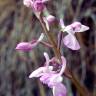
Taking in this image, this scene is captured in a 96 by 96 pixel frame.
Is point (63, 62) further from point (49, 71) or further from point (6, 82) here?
point (6, 82)

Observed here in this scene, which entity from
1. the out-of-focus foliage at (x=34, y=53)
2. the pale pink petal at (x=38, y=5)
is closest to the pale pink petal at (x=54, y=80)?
the pale pink petal at (x=38, y=5)

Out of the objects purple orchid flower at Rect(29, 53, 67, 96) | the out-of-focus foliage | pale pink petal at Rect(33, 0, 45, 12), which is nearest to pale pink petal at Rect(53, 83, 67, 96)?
purple orchid flower at Rect(29, 53, 67, 96)

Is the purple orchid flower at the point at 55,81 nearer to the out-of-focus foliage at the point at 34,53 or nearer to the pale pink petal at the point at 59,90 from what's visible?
the pale pink petal at the point at 59,90

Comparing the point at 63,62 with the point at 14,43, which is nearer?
the point at 63,62

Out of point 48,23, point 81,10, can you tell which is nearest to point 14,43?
point 81,10

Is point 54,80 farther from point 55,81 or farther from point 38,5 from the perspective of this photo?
point 38,5

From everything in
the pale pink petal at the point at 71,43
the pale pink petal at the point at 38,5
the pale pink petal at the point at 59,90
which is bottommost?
the pale pink petal at the point at 59,90

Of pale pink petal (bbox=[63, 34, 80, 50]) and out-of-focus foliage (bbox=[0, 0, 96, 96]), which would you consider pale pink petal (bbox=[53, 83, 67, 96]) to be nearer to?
pale pink petal (bbox=[63, 34, 80, 50])

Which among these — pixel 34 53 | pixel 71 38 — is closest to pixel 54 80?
pixel 71 38
